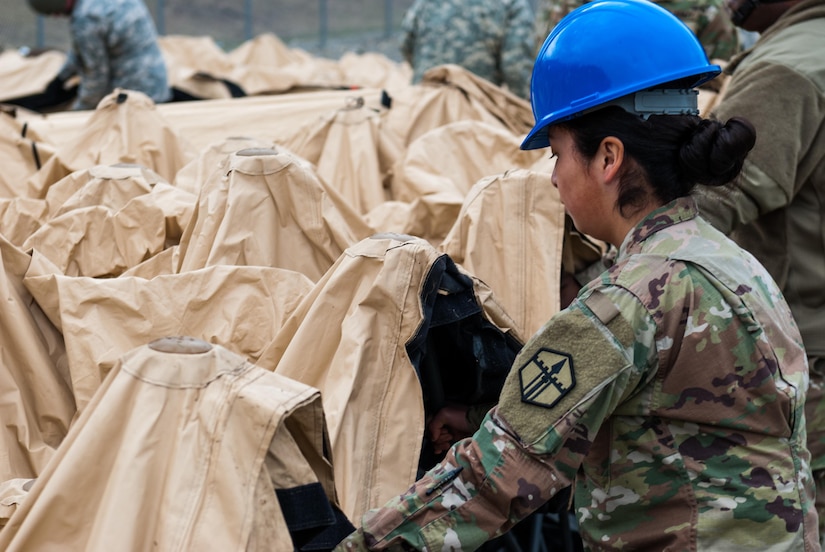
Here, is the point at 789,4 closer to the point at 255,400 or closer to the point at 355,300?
the point at 355,300

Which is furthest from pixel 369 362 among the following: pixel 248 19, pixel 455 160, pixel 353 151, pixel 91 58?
pixel 248 19

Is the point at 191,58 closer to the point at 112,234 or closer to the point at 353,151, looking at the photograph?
the point at 353,151

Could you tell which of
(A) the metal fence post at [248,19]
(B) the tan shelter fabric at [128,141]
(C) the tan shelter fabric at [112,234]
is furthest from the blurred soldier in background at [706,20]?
(A) the metal fence post at [248,19]

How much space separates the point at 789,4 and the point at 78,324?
2257 millimetres

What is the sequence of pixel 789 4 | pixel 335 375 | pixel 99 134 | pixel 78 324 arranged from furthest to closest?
pixel 99 134 → pixel 789 4 → pixel 78 324 → pixel 335 375

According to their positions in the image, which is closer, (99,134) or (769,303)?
(769,303)

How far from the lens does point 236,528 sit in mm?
1596

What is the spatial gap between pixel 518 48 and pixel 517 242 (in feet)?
14.3

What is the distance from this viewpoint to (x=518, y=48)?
7141mm

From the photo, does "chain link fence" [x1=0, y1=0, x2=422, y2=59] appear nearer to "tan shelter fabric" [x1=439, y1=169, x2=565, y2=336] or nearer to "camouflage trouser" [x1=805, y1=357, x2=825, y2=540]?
"tan shelter fabric" [x1=439, y1=169, x2=565, y2=336]

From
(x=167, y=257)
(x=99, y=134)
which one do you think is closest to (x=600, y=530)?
(x=167, y=257)

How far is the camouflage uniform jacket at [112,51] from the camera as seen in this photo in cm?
729

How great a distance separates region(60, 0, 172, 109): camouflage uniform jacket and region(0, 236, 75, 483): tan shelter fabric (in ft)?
16.3

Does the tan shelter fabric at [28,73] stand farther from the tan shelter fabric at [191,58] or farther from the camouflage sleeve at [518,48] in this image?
the camouflage sleeve at [518,48]
